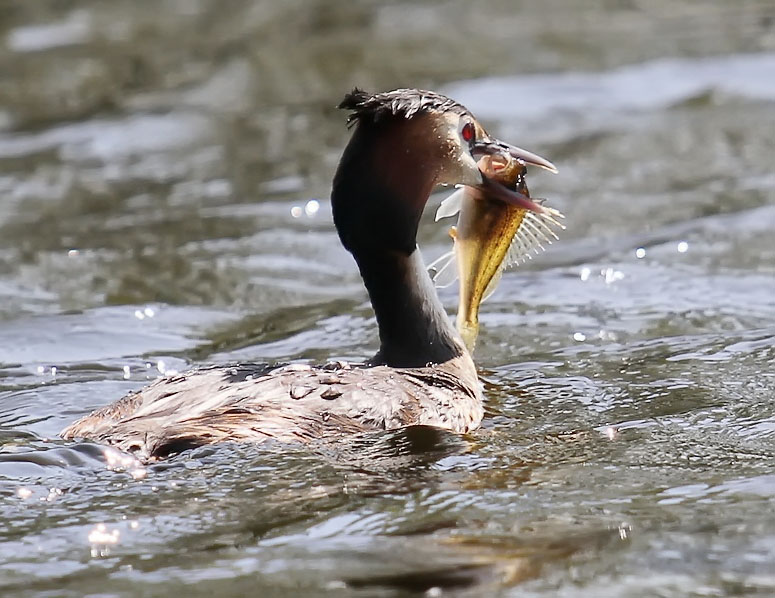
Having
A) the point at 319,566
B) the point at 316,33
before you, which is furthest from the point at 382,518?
the point at 316,33

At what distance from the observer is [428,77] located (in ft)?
48.2

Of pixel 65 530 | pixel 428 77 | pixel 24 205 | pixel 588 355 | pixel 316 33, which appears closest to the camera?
pixel 65 530

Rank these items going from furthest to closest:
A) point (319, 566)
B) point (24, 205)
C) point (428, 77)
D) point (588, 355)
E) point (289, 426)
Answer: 1. point (428, 77)
2. point (24, 205)
3. point (588, 355)
4. point (289, 426)
5. point (319, 566)

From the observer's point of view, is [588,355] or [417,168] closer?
[417,168]

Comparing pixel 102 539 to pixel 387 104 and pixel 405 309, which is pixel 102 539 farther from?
pixel 387 104

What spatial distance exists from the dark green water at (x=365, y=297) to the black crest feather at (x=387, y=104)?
1.42 m

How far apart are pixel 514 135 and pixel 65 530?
850 cm

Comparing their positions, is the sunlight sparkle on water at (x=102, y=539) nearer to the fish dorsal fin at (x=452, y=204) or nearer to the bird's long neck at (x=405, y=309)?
the bird's long neck at (x=405, y=309)

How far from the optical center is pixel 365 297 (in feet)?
31.1

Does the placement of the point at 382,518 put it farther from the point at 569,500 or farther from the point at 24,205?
the point at 24,205

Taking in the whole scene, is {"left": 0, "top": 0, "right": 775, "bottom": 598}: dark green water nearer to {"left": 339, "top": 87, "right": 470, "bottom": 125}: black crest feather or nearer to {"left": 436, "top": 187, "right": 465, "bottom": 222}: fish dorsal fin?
{"left": 436, "top": 187, "right": 465, "bottom": 222}: fish dorsal fin

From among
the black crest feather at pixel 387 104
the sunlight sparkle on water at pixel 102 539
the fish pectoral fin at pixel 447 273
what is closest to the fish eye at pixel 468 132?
the black crest feather at pixel 387 104

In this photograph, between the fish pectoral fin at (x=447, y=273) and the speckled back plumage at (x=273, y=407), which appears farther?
the fish pectoral fin at (x=447, y=273)

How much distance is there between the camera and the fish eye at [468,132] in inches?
271
